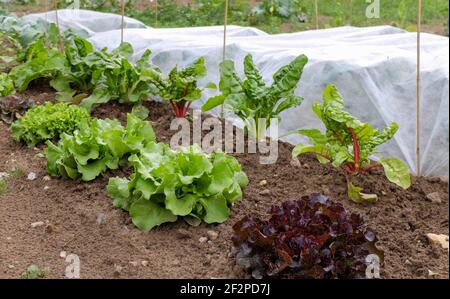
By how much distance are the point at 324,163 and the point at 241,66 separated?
1671 millimetres

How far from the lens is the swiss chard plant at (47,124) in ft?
17.4

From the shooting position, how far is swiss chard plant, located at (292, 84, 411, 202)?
13.9ft

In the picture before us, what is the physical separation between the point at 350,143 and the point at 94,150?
5.26 ft

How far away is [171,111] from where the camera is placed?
19.2ft

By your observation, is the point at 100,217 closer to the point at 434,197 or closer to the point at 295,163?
the point at 295,163

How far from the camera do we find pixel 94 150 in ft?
15.1

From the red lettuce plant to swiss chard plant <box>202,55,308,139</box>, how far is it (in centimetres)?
137

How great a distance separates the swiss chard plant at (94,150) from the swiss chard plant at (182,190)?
Answer: 51 centimetres

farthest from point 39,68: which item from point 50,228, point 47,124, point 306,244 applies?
point 306,244

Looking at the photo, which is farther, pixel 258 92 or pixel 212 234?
pixel 258 92

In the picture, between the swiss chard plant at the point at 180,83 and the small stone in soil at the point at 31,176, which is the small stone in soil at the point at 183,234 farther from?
the swiss chard plant at the point at 180,83

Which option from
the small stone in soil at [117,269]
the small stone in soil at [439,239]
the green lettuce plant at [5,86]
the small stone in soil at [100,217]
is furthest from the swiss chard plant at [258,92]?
the green lettuce plant at [5,86]

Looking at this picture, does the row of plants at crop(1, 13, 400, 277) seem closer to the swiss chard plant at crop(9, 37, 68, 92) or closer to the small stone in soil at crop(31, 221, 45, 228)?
the swiss chard plant at crop(9, 37, 68, 92)

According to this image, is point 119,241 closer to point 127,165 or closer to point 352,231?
point 127,165
